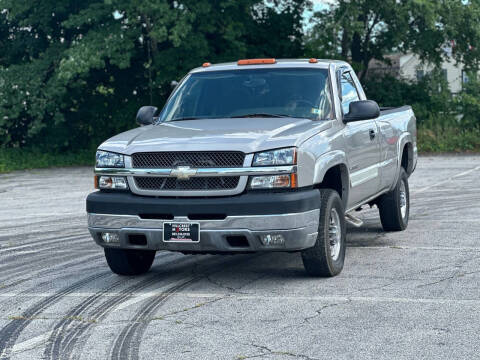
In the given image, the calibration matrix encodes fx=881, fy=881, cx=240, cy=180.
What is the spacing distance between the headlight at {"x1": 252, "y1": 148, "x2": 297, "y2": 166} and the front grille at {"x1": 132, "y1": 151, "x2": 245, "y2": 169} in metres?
0.13

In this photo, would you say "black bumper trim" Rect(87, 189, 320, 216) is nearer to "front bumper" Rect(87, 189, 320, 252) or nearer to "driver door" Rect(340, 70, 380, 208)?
"front bumper" Rect(87, 189, 320, 252)

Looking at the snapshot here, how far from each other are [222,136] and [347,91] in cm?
232

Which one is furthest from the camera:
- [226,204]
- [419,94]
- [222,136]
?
[419,94]

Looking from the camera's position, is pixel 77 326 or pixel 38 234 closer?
pixel 77 326

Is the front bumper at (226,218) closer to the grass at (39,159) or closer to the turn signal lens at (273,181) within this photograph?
the turn signal lens at (273,181)

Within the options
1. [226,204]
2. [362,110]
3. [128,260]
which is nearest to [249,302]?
[226,204]

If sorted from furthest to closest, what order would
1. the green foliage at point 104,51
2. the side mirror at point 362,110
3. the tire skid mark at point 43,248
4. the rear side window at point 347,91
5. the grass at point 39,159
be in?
the grass at point 39,159 → the green foliage at point 104,51 → the tire skid mark at point 43,248 → the rear side window at point 347,91 → the side mirror at point 362,110

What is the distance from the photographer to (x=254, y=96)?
859cm

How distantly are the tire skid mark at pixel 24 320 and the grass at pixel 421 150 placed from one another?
65.9 ft

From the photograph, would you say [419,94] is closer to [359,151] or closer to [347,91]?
[347,91]

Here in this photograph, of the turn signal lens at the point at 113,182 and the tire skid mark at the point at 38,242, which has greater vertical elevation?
the turn signal lens at the point at 113,182

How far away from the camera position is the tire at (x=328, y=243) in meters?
7.53

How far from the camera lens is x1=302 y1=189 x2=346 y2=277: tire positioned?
7527 mm

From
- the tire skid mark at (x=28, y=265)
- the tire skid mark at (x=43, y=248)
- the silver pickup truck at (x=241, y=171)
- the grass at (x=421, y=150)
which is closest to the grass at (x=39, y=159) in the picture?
the grass at (x=421, y=150)
